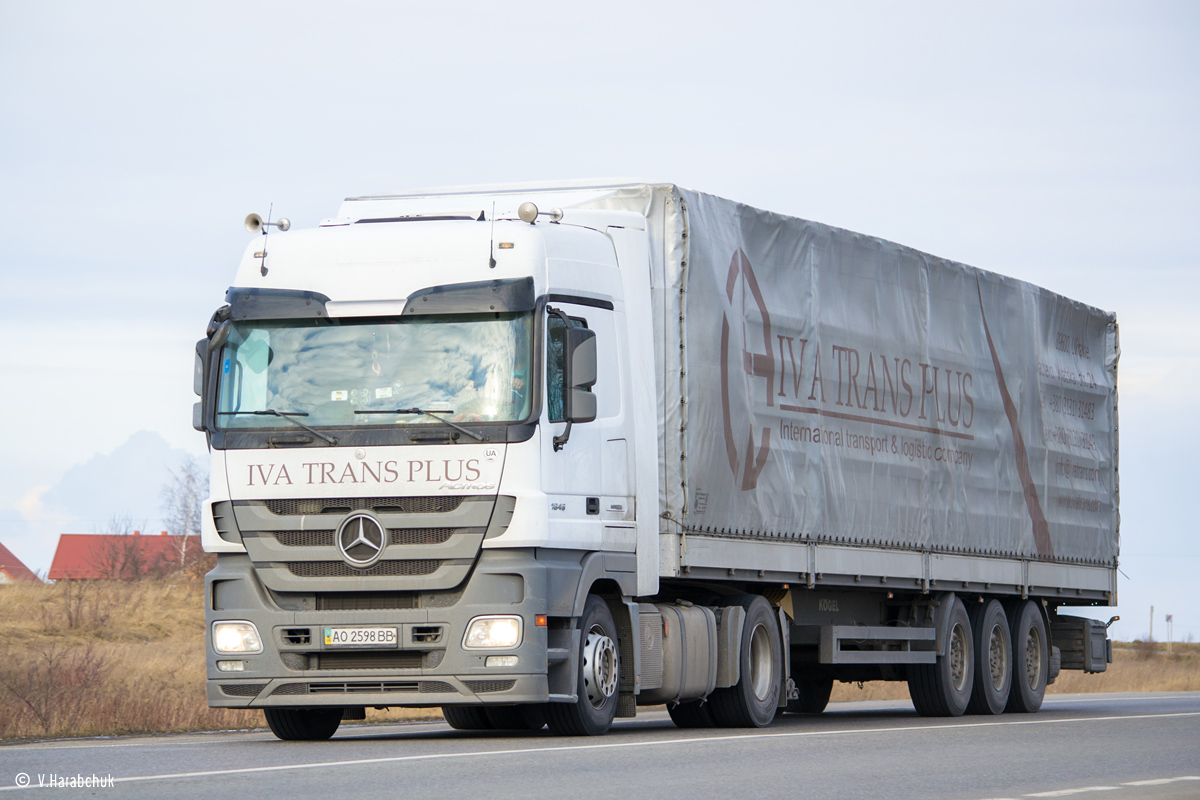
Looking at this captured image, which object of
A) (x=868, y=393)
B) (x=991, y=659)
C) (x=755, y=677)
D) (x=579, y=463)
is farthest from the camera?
(x=991, y=659)

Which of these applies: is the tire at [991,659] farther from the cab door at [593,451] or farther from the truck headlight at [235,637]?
the truck headlight at [235,637]

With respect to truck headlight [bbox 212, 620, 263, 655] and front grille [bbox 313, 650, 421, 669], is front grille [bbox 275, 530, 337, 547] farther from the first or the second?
front grille [bbox 313, 650, 421, 669]

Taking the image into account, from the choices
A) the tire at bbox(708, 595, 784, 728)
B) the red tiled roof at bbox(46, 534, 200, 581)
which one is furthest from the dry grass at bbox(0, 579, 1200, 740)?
the red tiled roof at bbox(46, 534, 200, 581)

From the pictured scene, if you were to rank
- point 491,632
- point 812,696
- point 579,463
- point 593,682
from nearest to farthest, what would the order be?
point 491,632 → point 579,463 → point 593,682 → point 812,696

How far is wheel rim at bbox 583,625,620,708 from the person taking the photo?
42.5ft

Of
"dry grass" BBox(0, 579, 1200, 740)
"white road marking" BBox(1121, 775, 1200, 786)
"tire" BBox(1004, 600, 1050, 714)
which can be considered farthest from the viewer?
"tire" BBox(1004, 600, 1050, 714)

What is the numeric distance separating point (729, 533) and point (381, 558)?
145 inches

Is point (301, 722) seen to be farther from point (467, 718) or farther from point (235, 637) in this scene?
point (467, 718)

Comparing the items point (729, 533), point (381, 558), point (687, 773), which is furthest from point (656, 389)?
point (687, 773)


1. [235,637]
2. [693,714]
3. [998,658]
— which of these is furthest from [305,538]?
[998,658]

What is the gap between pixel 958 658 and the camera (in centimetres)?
1881

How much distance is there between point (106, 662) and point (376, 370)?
15.7 metres

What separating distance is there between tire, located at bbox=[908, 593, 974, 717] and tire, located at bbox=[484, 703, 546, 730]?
17.8 ft

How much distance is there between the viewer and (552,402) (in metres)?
12.4
